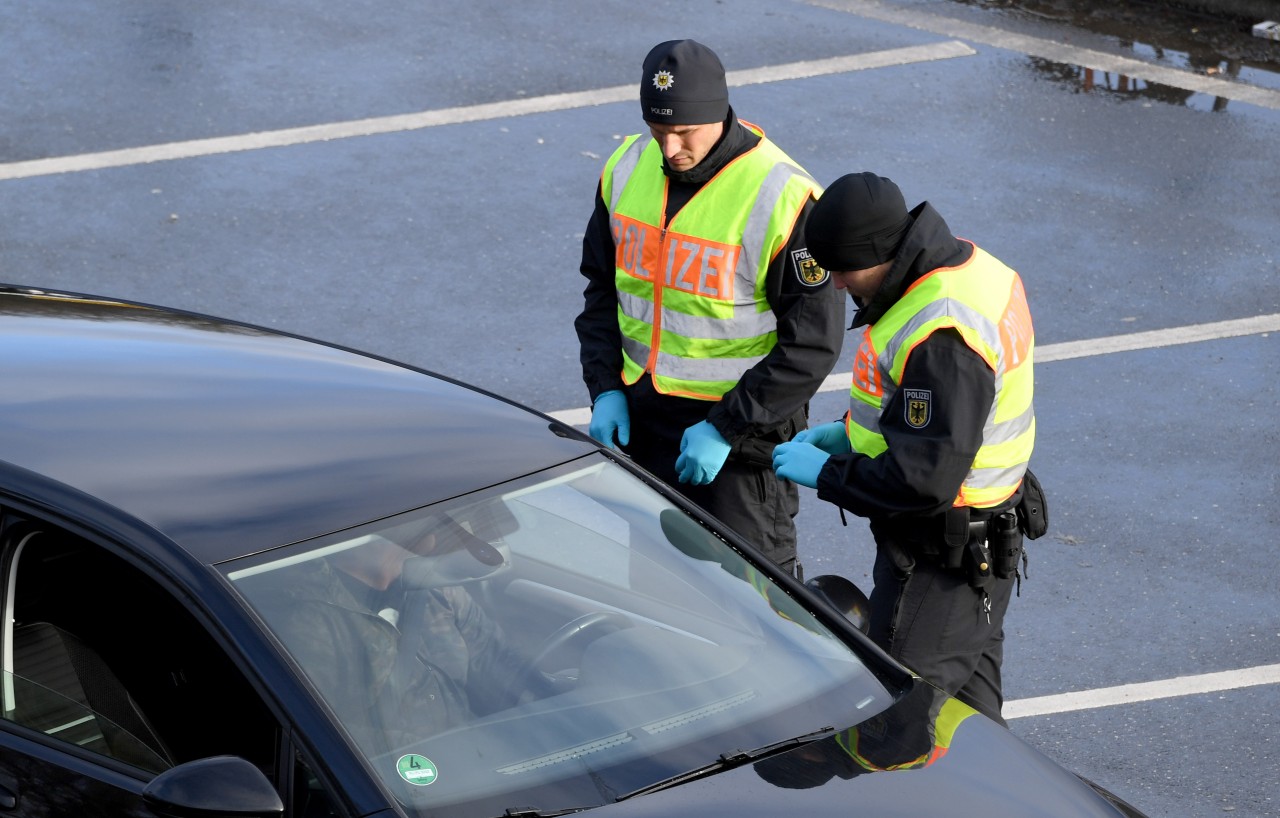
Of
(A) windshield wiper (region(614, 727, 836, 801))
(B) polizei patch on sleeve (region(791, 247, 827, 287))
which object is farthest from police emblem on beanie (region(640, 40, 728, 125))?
(A) windshield wiper (region(614, 727, 836, 801))

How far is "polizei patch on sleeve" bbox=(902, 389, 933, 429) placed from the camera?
4008 mm

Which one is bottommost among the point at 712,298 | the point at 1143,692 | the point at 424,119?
the point at 1143,692

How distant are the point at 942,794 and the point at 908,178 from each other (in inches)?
230

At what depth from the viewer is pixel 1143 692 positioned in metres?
5.28

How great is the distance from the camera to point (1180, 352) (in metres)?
7.32

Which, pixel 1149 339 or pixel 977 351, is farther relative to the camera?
pixel 1149 339

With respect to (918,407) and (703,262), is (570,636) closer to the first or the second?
(918,407)

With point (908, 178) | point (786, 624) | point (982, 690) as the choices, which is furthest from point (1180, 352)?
point (786, 624)

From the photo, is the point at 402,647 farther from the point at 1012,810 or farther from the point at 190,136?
→ the point at 190,136

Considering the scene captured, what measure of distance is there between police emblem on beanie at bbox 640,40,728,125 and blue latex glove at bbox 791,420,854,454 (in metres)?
0.94

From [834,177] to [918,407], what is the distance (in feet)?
14.9

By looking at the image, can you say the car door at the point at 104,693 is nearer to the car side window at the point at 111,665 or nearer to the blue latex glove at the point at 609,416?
the car side window at the point at 111,665

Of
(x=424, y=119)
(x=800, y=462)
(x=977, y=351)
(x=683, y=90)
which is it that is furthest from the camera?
(x=424, y=119)

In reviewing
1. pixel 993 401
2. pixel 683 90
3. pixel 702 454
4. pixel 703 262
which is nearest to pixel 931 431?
pixel 993 401
